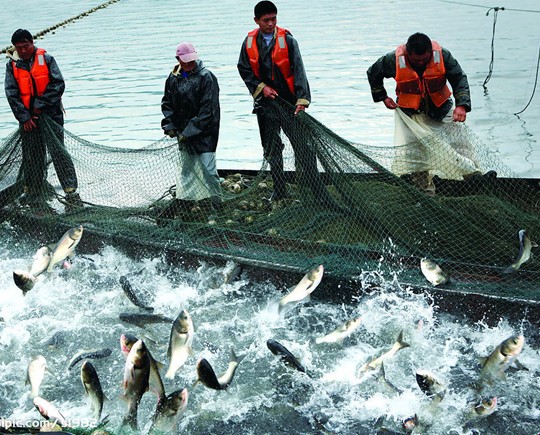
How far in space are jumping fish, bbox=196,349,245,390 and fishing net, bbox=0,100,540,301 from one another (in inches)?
56.8

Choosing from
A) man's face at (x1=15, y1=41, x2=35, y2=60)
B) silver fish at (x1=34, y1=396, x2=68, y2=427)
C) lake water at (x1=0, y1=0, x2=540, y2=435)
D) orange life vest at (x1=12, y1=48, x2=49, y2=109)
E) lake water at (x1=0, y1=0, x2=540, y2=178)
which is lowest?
lake water at (x1=0, y1=0, x2=540, y2=178)

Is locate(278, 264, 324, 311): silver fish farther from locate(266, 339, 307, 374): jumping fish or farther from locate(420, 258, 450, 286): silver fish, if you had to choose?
locate(420, 258, 450, 286): silver fish

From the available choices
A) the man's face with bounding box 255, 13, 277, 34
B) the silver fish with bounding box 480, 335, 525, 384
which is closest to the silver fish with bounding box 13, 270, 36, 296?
the man's face with bounding box 255, 13, 277, 34

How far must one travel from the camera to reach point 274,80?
301 inches

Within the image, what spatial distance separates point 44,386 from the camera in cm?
573

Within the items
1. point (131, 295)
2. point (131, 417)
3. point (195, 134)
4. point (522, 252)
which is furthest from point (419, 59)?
point (131, 417)

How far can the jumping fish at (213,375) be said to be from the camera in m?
4.96

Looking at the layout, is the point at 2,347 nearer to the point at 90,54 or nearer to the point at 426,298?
the point at 426,298

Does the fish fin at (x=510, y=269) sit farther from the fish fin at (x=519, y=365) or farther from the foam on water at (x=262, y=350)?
the fish fin at (x=519, y=365)

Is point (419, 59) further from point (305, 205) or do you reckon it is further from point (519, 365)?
point (519, 365)

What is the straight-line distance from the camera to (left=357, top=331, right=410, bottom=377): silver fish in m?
5.46

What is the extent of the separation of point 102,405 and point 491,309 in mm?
3049

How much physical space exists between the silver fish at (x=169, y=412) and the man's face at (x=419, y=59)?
399 centimetres

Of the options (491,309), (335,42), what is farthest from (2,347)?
(335,42)
